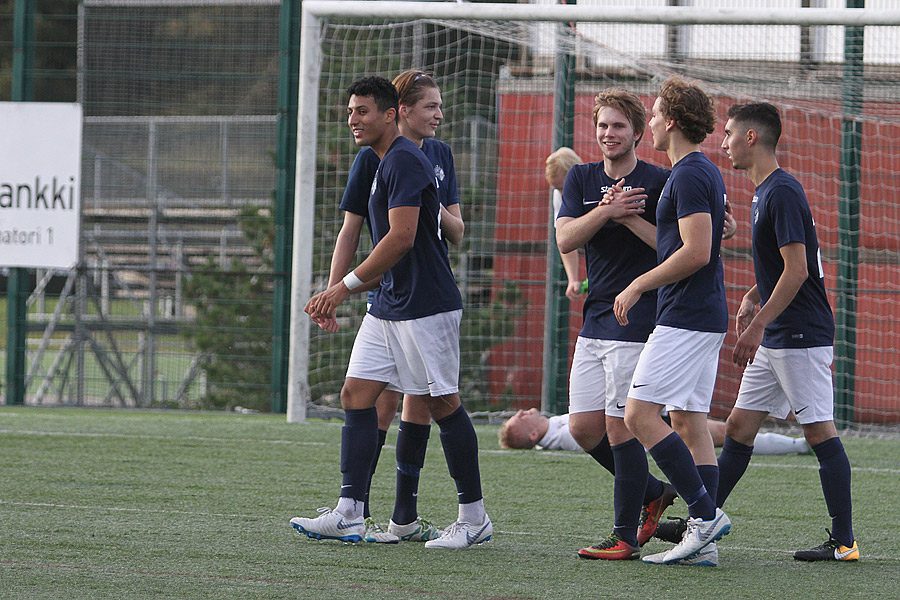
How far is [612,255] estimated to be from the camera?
4.13 metres

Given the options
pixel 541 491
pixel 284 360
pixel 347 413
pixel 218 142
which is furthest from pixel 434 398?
pixel 218 142

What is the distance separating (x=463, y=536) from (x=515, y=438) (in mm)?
3101

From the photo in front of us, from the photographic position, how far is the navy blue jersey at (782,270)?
398 cm

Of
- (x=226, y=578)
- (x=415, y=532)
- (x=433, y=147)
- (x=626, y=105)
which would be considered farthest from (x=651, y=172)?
(x=226, y=578)

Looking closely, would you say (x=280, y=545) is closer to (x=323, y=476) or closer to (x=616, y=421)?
(x=616, y=421)

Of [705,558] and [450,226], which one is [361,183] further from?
[705,558]

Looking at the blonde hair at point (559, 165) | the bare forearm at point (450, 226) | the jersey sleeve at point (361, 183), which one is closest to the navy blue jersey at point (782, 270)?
the bare forearm at point (450, 226)

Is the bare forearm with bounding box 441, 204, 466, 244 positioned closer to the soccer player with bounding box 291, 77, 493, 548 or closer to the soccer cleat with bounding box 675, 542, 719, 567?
the soccer player with bounding box 291, 77, 493, 548

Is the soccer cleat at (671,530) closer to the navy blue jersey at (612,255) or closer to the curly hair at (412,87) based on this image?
the navy blue jersey at (612,255)

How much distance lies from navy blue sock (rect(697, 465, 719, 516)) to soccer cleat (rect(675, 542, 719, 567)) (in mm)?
245

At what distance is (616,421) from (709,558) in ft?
1.90

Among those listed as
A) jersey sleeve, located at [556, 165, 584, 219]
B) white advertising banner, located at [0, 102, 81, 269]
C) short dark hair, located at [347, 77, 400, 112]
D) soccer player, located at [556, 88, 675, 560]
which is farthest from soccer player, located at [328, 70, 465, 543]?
white advertising banner, located at [0, 102, 81, 269]

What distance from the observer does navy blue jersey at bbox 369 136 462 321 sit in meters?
4.01

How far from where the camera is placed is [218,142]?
14047mm
